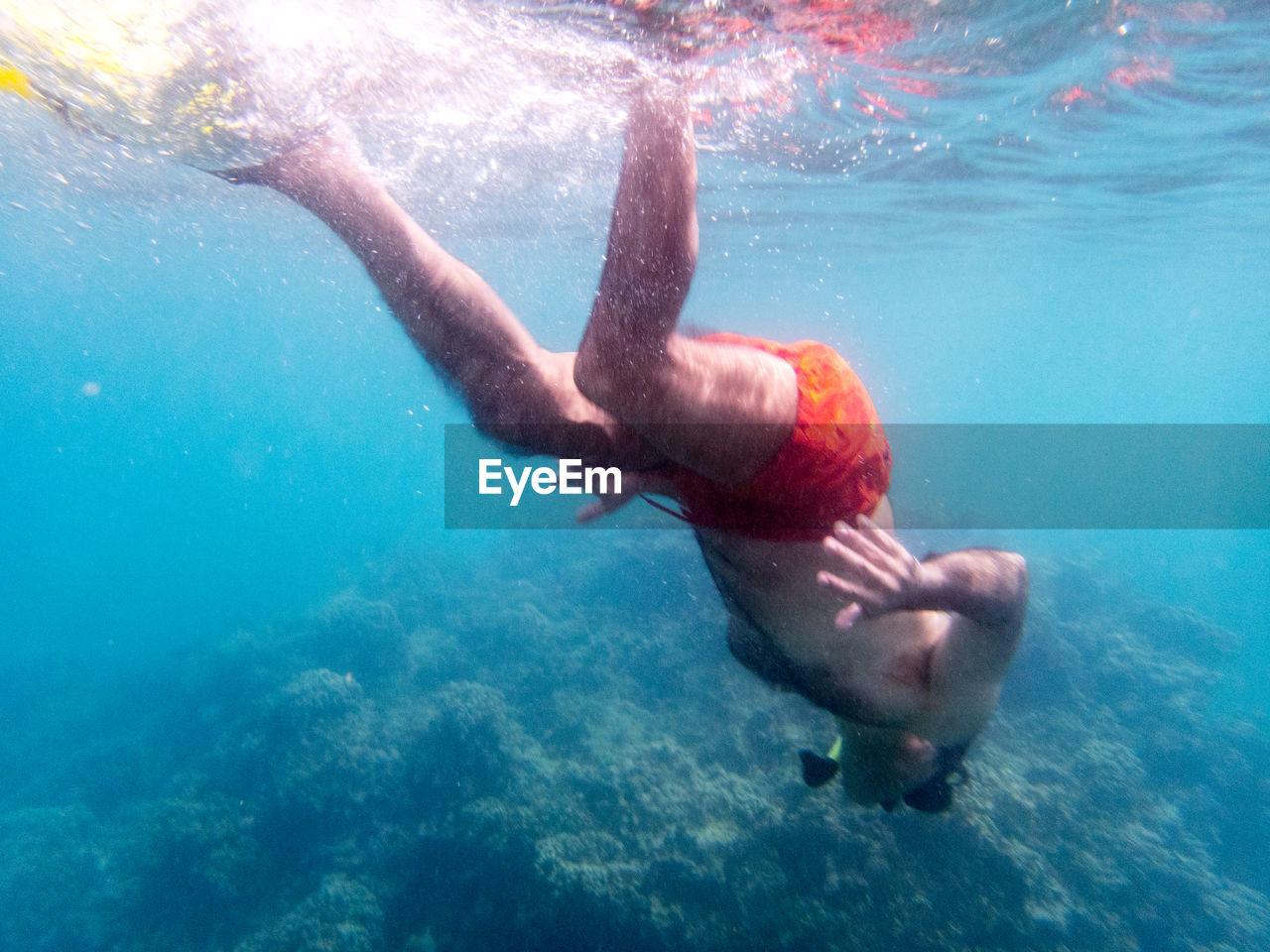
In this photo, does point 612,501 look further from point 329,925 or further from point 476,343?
point 329,925

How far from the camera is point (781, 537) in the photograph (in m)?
2.24

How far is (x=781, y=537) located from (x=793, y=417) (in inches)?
24.9

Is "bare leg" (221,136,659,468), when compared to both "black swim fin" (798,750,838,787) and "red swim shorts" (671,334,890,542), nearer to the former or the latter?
"red swim shorts" (671,334,890,542)

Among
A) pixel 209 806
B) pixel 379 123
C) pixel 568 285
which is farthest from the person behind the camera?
pixel 568 285

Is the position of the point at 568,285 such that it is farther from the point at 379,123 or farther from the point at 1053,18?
the point at 1053,18

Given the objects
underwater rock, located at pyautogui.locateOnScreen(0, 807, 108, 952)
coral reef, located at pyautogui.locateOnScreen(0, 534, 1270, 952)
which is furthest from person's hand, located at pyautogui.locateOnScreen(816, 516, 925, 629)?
underwater rock, located at pyautogui.locateOnScreen(0, 807, 108, 952)

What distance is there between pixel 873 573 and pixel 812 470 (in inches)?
14.2

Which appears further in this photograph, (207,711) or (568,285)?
(568,285)

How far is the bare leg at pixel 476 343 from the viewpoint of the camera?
6.12 feet

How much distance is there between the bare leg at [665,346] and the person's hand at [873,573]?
0.44m

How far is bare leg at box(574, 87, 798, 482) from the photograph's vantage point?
139cm

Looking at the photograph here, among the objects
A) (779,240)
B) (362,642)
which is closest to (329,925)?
(362,642)

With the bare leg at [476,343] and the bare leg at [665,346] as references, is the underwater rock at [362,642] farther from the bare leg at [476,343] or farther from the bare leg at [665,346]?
the bare leg at [665,346]

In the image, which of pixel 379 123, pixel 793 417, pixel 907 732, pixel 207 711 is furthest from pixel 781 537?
pixel 207 711
